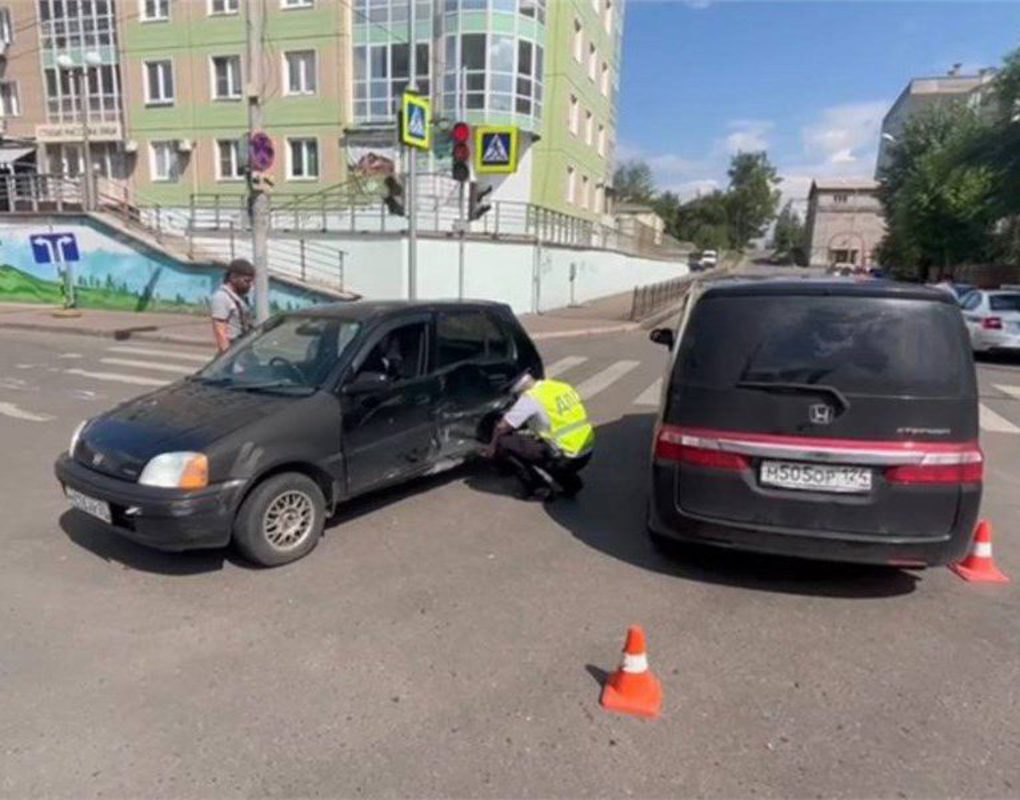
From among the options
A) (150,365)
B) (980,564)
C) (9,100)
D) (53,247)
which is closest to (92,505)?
(980,564)

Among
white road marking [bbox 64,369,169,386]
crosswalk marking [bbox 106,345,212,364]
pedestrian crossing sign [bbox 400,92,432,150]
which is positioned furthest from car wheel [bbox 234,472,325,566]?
crosswalk marking [bbox 106,345,212,364]

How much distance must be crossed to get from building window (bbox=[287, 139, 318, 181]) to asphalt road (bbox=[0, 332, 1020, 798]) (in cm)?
2425

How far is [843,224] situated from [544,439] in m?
101

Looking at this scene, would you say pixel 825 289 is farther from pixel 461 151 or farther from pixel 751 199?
pixel 751 199

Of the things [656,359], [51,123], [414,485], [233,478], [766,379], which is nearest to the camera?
[766,379]

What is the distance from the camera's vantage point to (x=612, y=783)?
8.14 ft

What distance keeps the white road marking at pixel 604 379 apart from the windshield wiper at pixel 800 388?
5699 mm

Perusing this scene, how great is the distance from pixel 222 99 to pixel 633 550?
1133 inches

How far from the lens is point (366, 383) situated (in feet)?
15.6

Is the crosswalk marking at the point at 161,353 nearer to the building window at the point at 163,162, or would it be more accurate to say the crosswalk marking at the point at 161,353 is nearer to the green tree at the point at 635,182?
the building window at the point at 163,162

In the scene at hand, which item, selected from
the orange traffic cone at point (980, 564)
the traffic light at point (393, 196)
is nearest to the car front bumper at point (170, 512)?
the orange traffic cone at point (980, 564)

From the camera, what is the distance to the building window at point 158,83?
28.0m

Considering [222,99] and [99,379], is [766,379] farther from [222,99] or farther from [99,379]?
[222,99]

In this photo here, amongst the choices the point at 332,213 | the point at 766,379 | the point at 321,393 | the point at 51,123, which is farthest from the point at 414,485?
the point at 51,123
